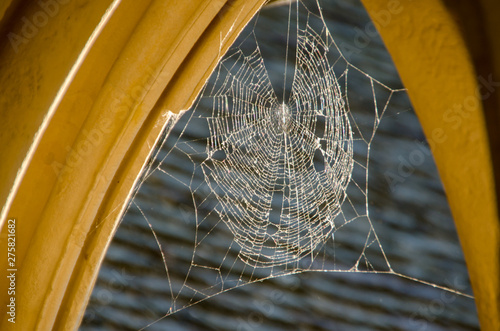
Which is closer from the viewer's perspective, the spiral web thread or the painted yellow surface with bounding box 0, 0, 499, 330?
the painted yellow surface with bounding box 0, 0, 499, 330

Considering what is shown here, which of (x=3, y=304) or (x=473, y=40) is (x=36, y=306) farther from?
(x=473, y=40)

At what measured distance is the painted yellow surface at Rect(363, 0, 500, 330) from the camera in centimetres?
76

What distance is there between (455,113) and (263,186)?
72 cm

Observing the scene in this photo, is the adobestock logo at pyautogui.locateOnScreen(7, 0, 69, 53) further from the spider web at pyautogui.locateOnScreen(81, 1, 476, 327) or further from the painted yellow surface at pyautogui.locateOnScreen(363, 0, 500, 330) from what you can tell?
the painted yellow surface at pyautogui.locateOnScreen(363, 0, 500, 330)

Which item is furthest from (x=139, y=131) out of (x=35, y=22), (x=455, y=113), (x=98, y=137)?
(x=455, y=113)

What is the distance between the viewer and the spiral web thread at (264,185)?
1159mm

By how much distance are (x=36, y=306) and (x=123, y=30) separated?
1.66ft

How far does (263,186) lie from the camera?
1444 mm

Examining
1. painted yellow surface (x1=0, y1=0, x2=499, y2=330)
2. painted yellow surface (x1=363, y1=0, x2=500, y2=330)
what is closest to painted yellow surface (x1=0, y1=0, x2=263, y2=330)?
painted yellow surface (x1=0, y1=0, x2=499, y2=330)

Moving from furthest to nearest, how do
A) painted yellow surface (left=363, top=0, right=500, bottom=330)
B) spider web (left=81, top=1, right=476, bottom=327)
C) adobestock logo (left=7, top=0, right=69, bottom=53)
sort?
spider web (left=81, top=1, right=476, bottom=327) < painted yellow surface (left=363, top=0, right=500, bottom=330) < adobestock logo (left=7, top=0, right=69, bottom=53)

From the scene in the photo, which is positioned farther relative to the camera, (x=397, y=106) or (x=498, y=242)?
(x=397, y=106)

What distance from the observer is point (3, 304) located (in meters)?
0.86

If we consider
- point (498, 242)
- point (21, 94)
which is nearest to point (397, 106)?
point (498, 242)

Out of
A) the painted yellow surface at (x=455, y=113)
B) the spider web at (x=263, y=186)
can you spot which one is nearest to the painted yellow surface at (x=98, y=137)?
the spider web at (x=263, y=186)
